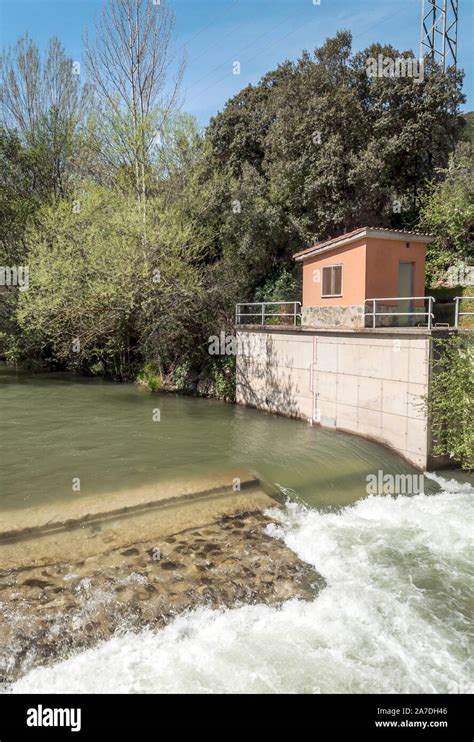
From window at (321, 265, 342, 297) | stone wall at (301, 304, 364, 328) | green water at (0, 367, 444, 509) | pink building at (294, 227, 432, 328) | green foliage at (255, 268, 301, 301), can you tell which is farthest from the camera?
green foliage at (255, 268, 301, 301)

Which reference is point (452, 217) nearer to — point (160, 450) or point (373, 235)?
point (373, 235)

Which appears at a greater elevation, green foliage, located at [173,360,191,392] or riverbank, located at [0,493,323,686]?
green foliage, located at [173,360,191,392]

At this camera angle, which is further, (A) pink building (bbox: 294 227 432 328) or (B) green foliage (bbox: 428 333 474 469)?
(A) pink building (bbox: 294 227 432 328)

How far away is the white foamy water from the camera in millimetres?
4992

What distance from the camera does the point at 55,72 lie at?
28031 millimetres

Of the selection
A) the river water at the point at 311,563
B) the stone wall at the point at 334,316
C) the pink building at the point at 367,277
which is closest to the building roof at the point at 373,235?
the pink building at the point at 367,277

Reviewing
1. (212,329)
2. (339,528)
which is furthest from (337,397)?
(212,329)

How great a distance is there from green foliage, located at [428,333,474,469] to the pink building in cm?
318

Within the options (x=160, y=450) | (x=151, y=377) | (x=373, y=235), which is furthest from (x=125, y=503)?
(x=151, y=377)

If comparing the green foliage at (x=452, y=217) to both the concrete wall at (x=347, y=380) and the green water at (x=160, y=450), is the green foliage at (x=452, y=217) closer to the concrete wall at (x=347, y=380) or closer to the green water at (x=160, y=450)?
the concrete wall at (x=347, y=380)

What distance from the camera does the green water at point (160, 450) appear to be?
9633mm

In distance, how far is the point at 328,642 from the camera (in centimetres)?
558

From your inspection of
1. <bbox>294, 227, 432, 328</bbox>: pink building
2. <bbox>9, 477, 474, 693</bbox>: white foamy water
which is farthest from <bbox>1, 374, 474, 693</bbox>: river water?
<bbox>294, 227, 432, 328</bbox>: pink building

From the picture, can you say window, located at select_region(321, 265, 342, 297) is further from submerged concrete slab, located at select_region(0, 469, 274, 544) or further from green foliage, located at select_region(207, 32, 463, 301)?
Answer: submerged concrete slab, located at select_region(0, 469, 274, 544)
